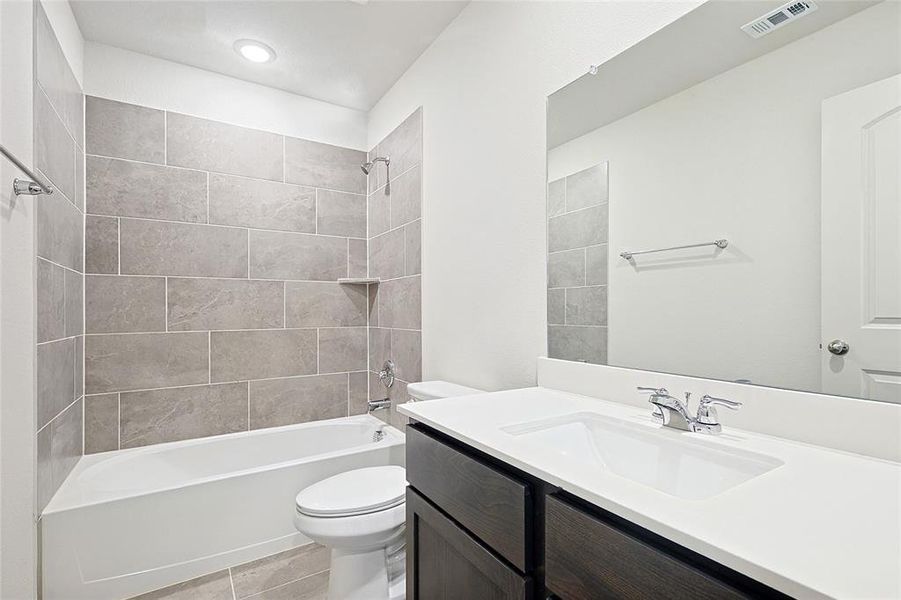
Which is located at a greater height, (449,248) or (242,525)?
(449,248)

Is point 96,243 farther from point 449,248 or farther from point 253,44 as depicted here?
point 449,248

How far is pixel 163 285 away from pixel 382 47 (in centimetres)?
174

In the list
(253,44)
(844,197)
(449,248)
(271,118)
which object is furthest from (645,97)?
(271,118)

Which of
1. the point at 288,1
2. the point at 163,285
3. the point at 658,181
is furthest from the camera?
the point at 163,285

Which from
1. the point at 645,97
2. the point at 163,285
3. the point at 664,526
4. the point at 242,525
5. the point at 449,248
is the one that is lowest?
the point at 242,525

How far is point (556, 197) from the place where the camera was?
4.91 ft

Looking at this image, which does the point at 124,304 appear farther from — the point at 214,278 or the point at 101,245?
the point at 214,278

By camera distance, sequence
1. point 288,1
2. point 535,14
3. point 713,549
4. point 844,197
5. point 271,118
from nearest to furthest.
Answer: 1. point 713,549
2. point 844,197
3. point 535,14
4. point 288,1
5. point 271,118

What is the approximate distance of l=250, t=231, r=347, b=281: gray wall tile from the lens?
2.68 metres

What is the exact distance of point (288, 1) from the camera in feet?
6.36

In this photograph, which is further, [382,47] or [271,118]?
[271,118]

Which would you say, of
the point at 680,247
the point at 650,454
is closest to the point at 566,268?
the point at 680,247

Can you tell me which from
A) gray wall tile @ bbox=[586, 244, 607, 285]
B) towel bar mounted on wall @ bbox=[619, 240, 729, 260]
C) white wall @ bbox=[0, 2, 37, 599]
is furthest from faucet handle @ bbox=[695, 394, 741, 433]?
white wall @ bbox=[0, 2, 37, 599]

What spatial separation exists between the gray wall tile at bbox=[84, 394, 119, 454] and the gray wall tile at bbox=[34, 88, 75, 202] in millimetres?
1009
